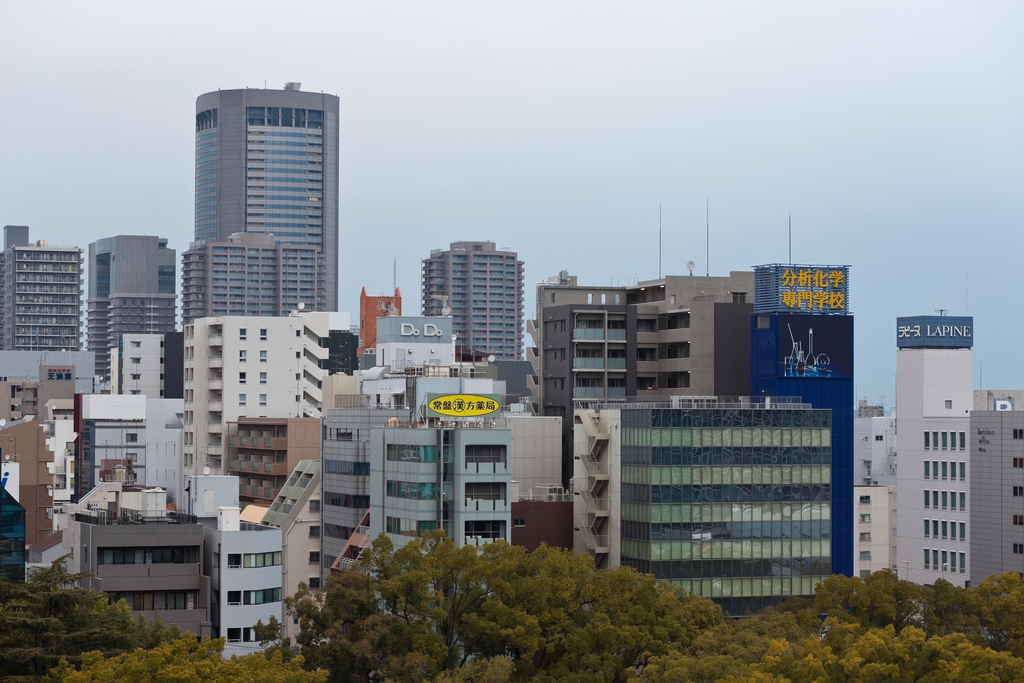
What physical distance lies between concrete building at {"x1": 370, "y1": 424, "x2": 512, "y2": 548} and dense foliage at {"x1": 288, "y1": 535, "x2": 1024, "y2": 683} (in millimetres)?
13878

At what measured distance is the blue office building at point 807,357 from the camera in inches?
4951

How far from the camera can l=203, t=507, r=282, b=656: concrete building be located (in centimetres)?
8794

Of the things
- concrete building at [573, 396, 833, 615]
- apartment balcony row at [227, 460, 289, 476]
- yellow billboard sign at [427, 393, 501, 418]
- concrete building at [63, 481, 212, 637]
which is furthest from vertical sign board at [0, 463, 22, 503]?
concrete building at [573, 396, 833, 615]

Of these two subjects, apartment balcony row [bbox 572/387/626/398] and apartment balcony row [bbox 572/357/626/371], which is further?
apartment balcony row [bbox 572/357/626/371]

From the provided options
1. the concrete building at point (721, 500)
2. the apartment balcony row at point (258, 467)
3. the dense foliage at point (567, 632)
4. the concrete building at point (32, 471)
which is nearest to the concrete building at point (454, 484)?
the concrete building at point (721, 500)

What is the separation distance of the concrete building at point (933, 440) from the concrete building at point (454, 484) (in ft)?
181

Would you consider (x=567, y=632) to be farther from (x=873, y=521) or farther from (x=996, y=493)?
(x=873, y=521)

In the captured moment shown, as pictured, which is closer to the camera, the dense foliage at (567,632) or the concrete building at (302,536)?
the dense foliage at (567,632)

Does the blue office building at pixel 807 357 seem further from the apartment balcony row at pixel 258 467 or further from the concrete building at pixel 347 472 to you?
the apartment balcony row at pixel 258 467

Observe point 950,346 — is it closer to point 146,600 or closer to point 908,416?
point 908,416

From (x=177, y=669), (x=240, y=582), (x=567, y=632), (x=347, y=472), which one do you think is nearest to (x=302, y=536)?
(x=347, y=472)

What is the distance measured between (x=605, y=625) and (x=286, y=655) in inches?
714

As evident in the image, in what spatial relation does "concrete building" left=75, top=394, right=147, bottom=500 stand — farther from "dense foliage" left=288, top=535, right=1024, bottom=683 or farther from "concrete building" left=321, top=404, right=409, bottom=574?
"dense foliage" left=288, top=535, right=1024, bottom=683

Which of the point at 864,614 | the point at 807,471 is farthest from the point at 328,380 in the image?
the point at 864,614
